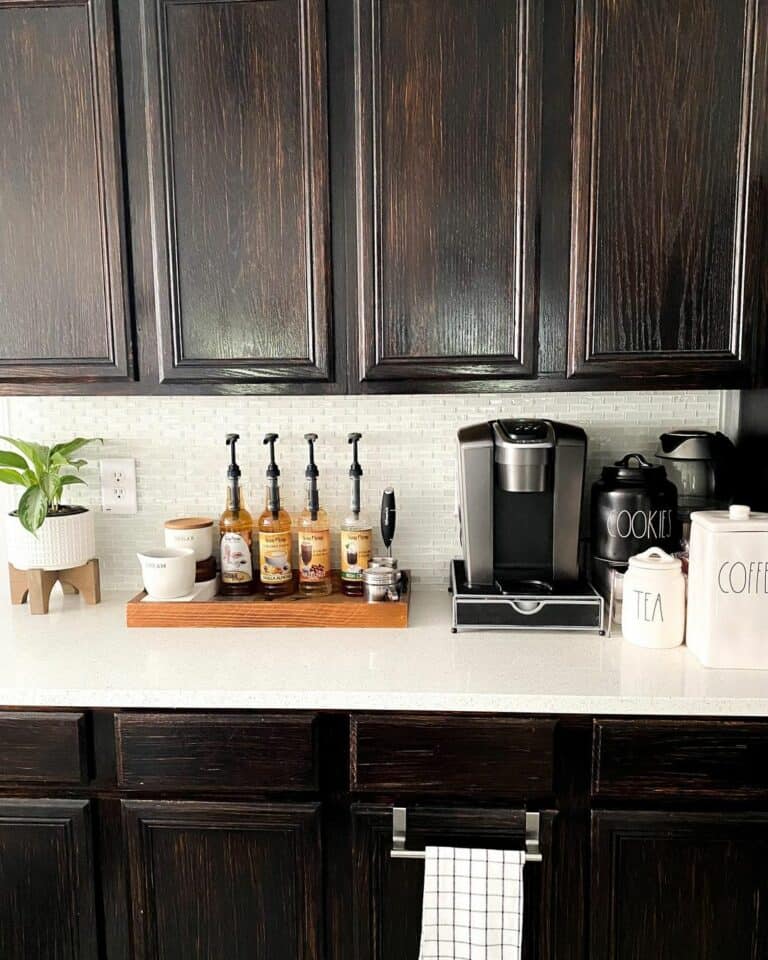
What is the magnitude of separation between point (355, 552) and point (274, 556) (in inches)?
7.4

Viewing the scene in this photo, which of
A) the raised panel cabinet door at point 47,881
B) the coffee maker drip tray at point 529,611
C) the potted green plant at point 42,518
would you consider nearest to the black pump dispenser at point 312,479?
the coffee maker drip tray at point 529,611

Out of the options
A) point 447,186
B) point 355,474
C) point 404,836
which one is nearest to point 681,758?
point 404,836

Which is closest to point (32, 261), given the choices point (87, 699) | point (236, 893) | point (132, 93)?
point (132, 93)

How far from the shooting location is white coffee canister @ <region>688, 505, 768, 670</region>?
1.42m

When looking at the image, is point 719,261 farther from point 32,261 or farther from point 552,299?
point 32,261

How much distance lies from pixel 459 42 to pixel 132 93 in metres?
0.64

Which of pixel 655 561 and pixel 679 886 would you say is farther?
pixel 655 561

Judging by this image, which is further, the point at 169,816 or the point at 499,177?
the point at 499,177

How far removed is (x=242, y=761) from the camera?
1.38 meters

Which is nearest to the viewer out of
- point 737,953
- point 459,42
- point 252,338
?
point 737,953

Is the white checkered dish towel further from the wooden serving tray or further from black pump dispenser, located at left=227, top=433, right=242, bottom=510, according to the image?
black pump dispenser, located at left=227, top=433, right=242, bottom=510

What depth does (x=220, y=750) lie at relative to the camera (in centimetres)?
138

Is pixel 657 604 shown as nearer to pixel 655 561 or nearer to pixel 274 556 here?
pixel 655 561

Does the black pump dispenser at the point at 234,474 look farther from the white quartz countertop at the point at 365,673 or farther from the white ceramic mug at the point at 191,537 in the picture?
the white quartz countertop at the point at 365,673
